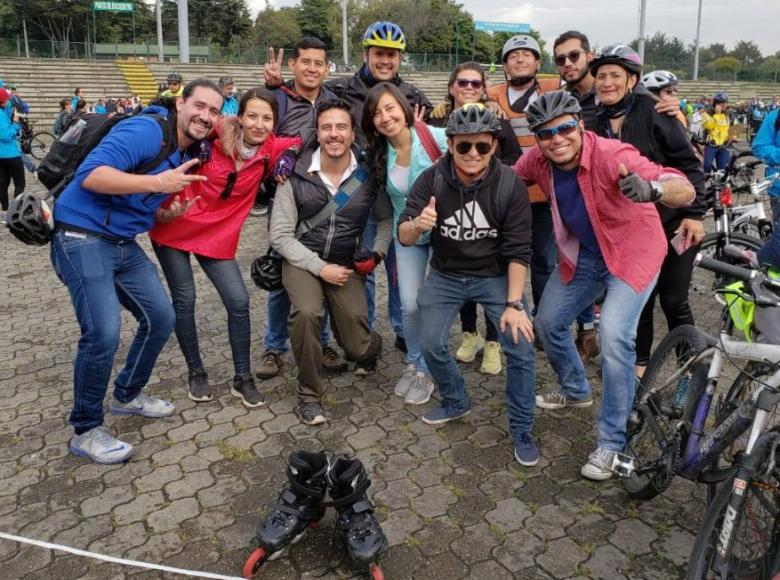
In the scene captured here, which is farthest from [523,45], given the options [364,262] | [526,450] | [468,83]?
[526,450]

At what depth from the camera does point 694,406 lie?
307 cm

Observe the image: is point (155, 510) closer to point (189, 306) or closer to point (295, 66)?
point (189, 306)

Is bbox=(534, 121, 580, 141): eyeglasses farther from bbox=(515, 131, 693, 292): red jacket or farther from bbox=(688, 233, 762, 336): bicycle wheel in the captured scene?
bbox=(688, 233, 762, 336): bicycle wheel

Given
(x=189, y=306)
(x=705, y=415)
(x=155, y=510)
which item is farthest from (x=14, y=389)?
(x=705, y=415)

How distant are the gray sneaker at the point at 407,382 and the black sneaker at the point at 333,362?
0.56 m

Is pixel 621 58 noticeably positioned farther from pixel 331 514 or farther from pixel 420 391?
pixel 331 514

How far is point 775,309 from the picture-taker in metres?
2.63

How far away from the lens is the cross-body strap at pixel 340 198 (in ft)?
14.3

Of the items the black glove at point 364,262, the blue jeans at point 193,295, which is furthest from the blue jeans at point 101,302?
the black glove at point 364,262

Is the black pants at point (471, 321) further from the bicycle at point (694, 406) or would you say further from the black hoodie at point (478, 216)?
the bicycle at point (694, 406)

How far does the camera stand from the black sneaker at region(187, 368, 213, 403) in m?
4.61

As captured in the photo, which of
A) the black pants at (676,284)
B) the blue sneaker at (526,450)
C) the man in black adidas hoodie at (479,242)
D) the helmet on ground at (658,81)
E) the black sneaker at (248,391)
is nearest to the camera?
the man in black adidas hoodie at (479,242)

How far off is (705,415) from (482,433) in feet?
4.99

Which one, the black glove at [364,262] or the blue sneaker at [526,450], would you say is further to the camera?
the black glove at [364,262]
